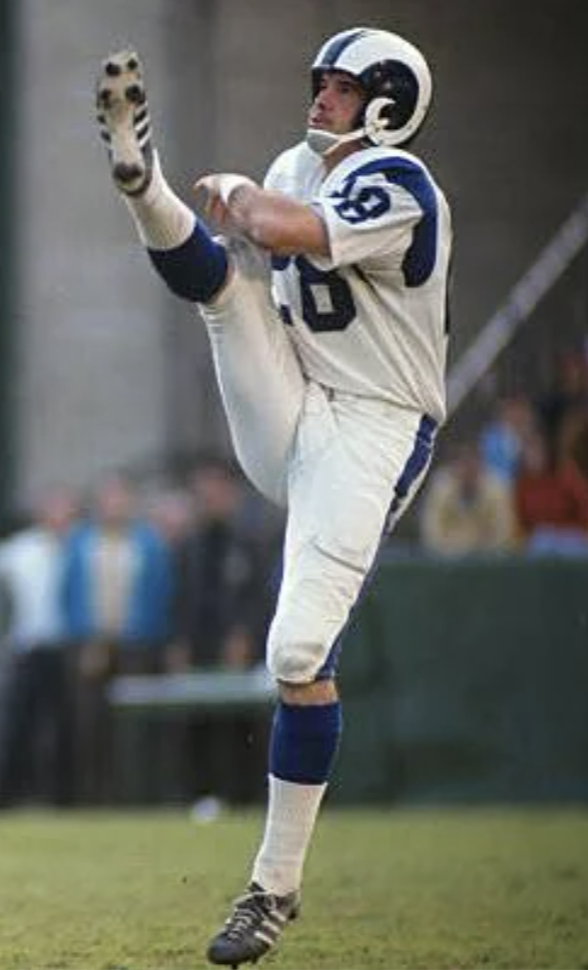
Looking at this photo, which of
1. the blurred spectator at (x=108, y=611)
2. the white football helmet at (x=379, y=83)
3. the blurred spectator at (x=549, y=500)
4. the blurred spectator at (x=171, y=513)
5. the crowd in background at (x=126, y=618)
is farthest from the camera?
the blurred spectator at (x=171, y=513)

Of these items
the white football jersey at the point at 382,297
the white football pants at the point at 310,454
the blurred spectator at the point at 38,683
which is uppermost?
the white football jersey at the point at 382,297

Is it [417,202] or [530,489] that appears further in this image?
[530,489]

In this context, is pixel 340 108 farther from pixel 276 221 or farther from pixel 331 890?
pixel 331 890

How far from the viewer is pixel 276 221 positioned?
667cm

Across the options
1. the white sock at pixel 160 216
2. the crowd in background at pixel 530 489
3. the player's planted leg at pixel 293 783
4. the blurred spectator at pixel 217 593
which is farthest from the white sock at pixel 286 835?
the blurred spectator at pixel 217 593

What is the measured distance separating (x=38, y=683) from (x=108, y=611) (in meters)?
0.48

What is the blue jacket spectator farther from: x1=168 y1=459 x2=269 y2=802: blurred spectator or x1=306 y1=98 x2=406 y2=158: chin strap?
x1=306 y1=98 x2=406 y2=158: chin strap

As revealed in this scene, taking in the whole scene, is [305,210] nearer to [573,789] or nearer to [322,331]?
[322,331]

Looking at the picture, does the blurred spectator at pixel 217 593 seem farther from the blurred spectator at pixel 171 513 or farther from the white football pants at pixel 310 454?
the white football pants at pixel 310 454

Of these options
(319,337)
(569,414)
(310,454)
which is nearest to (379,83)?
(319,337)

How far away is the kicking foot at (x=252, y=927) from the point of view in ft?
21.1

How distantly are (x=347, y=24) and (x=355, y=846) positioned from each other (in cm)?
375

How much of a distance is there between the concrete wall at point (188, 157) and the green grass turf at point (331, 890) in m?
3.23

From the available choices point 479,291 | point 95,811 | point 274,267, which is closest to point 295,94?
point 479,291
